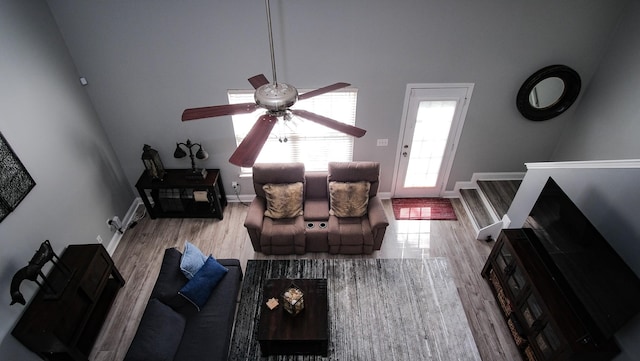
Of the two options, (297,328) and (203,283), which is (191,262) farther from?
(297,328)

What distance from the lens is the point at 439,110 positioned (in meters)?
4.53

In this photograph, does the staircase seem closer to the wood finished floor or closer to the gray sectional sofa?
the wood finished floor

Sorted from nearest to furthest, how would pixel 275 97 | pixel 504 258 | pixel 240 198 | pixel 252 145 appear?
pixel 252 145
pixel 275 97
pixel 504 258
pixel 240 198

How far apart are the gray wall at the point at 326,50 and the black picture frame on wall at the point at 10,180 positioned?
140 centimetres

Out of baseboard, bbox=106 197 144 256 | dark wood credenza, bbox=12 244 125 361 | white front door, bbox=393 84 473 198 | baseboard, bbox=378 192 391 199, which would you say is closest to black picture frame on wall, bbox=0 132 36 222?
dark wood credenza, bbox=12 244 125 361

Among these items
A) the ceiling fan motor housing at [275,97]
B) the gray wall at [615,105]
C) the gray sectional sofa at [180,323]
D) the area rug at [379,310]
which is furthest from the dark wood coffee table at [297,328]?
the gray wall at [615,105]

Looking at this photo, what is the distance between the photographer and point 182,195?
495 centimetres

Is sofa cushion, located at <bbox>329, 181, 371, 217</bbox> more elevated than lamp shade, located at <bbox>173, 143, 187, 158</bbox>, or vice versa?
lamp shade, located at <bbox>173, 143, 187, 158</bbox>

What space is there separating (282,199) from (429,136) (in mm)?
2228

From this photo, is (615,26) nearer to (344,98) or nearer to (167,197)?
(344,98)

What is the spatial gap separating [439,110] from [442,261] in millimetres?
1975

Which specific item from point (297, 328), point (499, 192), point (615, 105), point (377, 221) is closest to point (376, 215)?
point (377, 221)

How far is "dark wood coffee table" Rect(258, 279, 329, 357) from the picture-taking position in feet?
10.6

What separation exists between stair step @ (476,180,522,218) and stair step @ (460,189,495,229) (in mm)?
127
